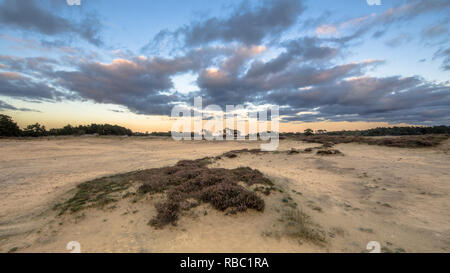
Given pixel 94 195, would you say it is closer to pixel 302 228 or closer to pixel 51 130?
pixel 302 228

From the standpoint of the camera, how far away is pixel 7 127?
36125 mm

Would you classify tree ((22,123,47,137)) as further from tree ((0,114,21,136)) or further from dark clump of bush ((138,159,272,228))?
dark clump of bush ((138,159,272,228))

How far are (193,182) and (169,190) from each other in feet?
3.82

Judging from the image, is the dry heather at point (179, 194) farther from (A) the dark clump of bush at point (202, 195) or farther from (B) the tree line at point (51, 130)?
(B) the tree line at point (51, 130)

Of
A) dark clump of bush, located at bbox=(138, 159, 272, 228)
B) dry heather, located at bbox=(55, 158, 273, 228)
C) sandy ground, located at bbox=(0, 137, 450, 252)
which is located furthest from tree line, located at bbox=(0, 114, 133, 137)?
dark clump of bush, located at bbox=(138, 159, 272, 228)

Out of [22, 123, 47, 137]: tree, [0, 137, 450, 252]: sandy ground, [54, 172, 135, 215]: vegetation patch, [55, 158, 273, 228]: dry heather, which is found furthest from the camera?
[22, 123, 47, 137]: tree

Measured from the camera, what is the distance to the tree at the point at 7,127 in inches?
1393

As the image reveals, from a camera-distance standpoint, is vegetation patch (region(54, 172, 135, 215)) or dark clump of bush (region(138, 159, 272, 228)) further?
vegetation patch (region(54, 172, 135, 215))

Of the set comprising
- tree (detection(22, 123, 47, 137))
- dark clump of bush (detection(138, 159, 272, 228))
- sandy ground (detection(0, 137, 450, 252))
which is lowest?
sandy ground (detection(0, 137, 450, 252))

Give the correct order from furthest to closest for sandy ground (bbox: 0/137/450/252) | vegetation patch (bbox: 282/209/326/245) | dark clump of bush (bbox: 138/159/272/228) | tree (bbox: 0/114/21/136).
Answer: tree (bbox: 0/114/21/136) → dark clump of bush (bbox: 138/159/272/228) → vegetation patch (bbox: 282/209/326/245) → sandy ground (bbox: 0/137/450/252)

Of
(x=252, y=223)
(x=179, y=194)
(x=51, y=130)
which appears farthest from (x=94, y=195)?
(x=51, y=130)

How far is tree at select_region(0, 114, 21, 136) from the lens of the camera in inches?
1393

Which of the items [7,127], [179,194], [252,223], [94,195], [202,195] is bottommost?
[94,195]
